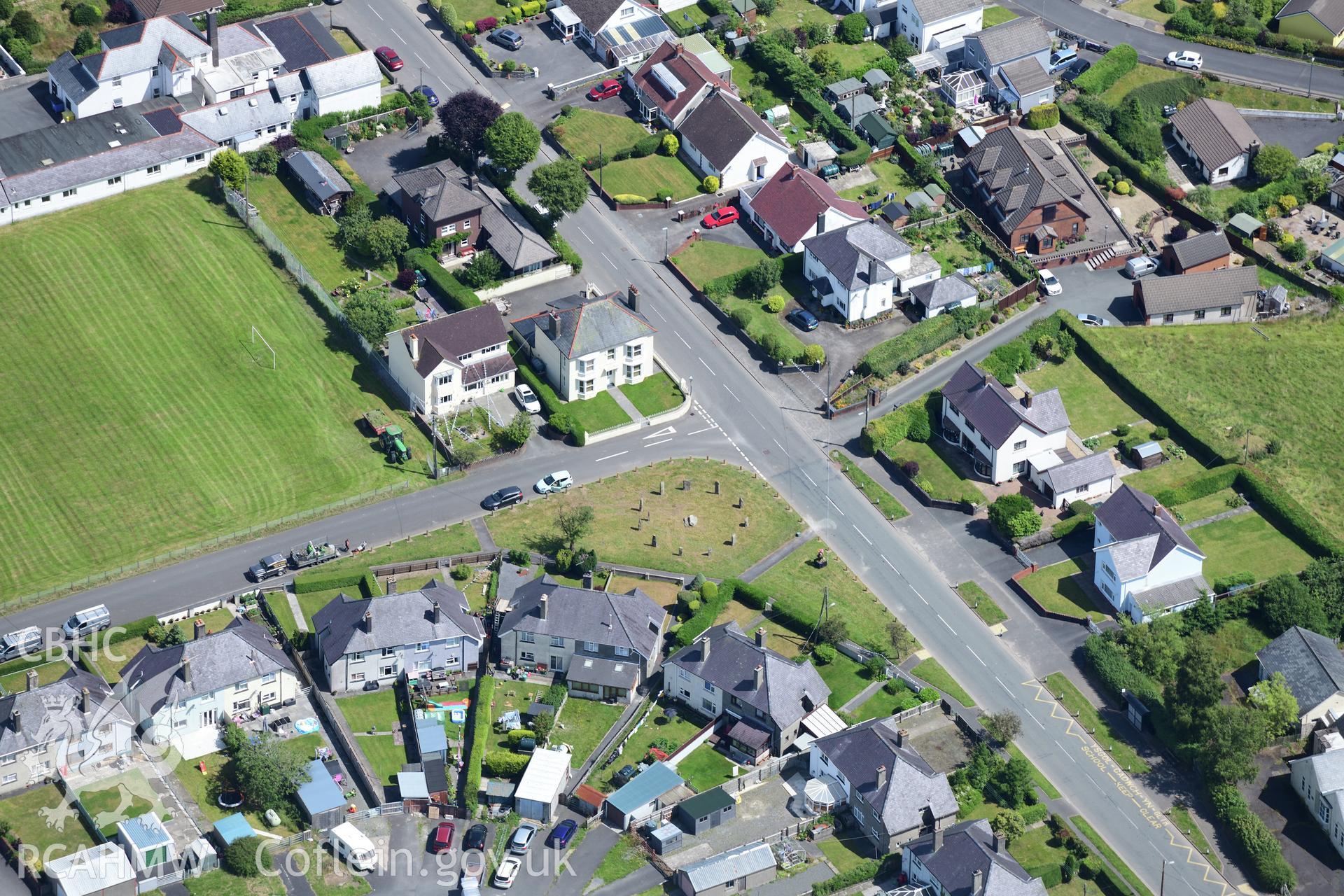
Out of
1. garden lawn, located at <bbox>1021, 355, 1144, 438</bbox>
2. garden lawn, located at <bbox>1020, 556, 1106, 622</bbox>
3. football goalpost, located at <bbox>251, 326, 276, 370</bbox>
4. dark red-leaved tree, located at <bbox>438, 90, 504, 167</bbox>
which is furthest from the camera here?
dark red-leaved tree, located at <bbox>438, 90, 504, 167</bbox>

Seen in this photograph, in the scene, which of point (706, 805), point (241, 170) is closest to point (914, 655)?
point (706, 805)

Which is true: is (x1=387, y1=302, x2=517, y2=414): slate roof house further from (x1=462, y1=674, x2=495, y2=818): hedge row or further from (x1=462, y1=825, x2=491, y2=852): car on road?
(x1=462, y1=825, x2=491, y2=852): car on road

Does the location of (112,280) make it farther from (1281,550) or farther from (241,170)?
(1281,550)

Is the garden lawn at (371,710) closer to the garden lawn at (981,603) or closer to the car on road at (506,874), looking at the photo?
the car on road at (506,874)

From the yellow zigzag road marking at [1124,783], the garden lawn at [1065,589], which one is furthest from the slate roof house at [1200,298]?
the yellow zigzag road marking at [1124,783]

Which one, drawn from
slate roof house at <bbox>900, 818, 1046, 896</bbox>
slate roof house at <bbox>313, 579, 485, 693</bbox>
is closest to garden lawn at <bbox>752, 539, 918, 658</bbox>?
slate roof house at <bbox>900, 818, 1046, 896</bbox>

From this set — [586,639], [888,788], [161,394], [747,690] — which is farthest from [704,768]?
[161,394]
